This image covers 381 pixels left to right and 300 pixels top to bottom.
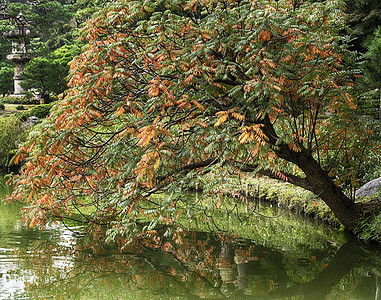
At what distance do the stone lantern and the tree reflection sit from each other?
861 inches

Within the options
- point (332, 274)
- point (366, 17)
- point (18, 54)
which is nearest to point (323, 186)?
point (332, 274)

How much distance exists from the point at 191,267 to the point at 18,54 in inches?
938

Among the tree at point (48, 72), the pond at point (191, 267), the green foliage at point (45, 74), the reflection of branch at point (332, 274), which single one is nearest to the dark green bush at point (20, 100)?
the tree at point (48, 72)

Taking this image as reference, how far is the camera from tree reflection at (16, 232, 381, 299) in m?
4.04

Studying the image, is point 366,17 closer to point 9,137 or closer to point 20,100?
point 9,137

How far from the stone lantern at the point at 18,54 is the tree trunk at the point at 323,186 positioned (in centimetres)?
2259

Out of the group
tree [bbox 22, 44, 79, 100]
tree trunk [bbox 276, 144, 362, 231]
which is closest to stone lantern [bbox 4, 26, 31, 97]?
tree [bbox 22, 44, 79, 100]

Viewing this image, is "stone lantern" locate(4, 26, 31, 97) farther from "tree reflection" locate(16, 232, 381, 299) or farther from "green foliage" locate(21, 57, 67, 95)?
"tree reflection" locate(16, 232, 381, 299)

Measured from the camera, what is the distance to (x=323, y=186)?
5.54 meters

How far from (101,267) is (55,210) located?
868 millimetres

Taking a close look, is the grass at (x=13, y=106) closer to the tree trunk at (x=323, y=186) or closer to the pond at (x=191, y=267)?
the pond at (x=191, y=267)

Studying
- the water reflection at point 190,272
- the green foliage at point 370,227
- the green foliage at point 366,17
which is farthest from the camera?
the green foliage at point 366,17

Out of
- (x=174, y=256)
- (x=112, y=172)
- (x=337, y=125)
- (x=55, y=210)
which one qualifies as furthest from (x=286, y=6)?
(x=55, y=210)

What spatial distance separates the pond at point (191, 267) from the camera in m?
4.04
